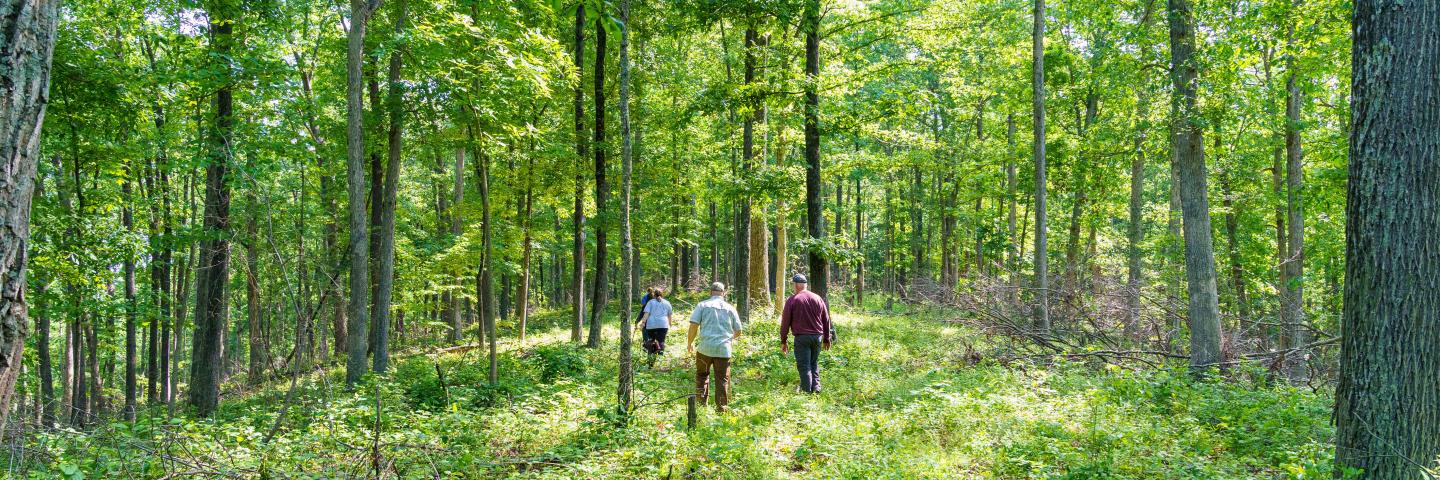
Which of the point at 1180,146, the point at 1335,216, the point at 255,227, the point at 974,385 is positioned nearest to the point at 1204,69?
the point at 1180,146

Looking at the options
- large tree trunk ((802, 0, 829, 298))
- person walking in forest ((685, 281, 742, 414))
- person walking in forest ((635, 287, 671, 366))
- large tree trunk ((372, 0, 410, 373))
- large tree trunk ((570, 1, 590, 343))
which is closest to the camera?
person walking in forest ((685, 281, 742, 414))

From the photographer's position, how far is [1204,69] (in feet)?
28.9

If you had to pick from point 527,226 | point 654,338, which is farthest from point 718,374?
point 527,226

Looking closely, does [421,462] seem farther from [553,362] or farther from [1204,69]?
[1204,69]

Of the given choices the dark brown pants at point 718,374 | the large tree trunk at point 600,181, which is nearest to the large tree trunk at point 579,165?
the large tree trunk at point 600,181

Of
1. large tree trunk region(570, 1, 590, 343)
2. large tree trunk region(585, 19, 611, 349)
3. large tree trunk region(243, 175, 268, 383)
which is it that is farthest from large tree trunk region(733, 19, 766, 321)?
large tree trunk region(243, 175, 268, 383)

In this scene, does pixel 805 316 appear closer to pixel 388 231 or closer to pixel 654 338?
pixel 654 338

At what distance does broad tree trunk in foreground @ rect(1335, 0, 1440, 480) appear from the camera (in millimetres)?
3887

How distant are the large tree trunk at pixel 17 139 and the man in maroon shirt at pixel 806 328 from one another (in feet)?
25.2

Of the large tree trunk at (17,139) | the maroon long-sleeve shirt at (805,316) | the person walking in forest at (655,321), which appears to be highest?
the large tree trunk at (17,139)

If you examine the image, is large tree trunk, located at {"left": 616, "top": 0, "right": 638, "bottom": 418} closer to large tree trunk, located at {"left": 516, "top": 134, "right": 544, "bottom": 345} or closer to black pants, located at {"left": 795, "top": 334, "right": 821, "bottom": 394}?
black pants, located at {"left": 795, "top": 334, "right": 821, "bottom": 394}

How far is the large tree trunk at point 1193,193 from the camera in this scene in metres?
8.64

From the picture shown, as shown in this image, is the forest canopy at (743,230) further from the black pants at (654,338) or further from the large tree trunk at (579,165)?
the black pants at (654,338)

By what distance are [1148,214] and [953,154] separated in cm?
697
